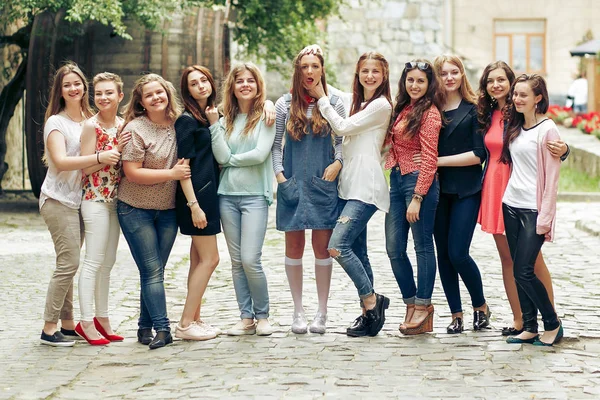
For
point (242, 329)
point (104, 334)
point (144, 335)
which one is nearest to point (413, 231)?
point (242, 329)

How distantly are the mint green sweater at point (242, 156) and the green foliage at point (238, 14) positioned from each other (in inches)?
244

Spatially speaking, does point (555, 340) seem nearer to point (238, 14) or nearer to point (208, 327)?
point (208, 327)

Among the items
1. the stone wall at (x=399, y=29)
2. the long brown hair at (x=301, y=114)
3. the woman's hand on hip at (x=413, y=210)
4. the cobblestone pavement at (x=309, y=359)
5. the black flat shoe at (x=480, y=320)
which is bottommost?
the cobblestone pavement at (x=309, y=359)

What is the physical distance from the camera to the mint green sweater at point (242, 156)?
690 centimetres

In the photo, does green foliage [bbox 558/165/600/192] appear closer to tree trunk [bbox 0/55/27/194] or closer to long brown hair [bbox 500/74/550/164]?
tree trunk [bbox 0/55/27/194]

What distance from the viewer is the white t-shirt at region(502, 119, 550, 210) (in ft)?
21.3

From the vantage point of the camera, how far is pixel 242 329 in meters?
7.11

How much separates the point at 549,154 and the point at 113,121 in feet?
8.33

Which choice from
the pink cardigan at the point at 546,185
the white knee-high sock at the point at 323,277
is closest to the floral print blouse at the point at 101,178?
the white knee-high sock at the point at 323,277

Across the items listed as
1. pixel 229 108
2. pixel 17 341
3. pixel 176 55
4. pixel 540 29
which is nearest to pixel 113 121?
pixel 229 108

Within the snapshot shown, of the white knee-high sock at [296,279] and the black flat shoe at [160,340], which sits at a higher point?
the white knee-high sock at [296,279]

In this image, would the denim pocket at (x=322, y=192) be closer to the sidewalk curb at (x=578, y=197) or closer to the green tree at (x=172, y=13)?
the green tree at (x=172, y=13)

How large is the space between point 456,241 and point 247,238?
1.23 meters

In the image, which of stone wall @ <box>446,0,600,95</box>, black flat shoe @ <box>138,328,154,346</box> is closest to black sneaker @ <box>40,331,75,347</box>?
black flat shoe @ <box>138,328,154,346</box>
